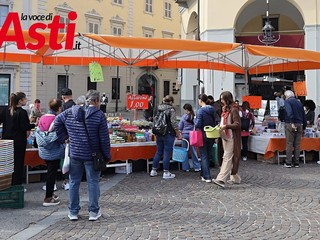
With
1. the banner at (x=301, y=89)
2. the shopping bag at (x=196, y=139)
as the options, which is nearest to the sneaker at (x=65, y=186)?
the shopping bag at (x=196, y=139)

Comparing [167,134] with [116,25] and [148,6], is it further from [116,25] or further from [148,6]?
[148,6]

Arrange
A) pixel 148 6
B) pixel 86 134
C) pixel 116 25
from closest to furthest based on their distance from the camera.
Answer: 1. pixel 86 134
2. pixel 116 25
3. pixel 148 6

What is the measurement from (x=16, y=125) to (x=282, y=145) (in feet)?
21.4

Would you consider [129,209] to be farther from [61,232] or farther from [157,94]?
[157,94]

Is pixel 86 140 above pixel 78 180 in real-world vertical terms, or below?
above

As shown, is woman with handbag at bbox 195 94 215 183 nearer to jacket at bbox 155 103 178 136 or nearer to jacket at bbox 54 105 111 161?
jacket at bbox 155 103 178 136

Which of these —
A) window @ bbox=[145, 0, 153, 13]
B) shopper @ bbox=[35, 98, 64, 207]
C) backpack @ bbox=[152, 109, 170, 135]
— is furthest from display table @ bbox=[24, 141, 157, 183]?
window @ bbox=[145, 0, 153, 13]

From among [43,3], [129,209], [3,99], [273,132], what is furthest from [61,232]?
[43,3]

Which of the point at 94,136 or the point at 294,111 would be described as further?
the point at 294,111

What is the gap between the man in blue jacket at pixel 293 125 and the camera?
898cm

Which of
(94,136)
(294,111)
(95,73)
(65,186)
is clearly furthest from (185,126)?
(94,136)

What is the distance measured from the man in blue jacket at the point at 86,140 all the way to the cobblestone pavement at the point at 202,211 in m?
0.40

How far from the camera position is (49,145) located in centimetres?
599

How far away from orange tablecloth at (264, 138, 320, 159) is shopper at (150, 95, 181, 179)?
2.92m
